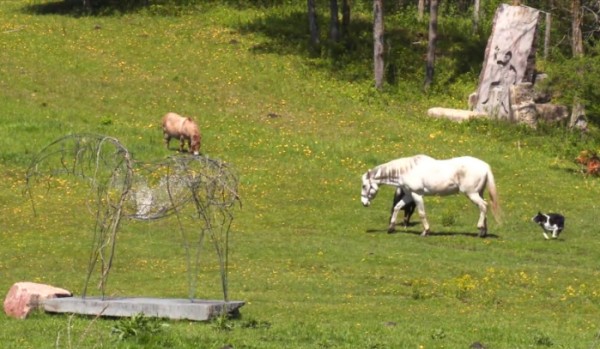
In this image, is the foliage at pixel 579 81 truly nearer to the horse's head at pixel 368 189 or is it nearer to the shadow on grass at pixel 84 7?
the horse's head at pixel 368 189

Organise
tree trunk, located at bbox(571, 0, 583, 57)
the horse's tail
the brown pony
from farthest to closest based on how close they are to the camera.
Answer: tree trunk, located at bbox(571, 0, 583, 57), the brown pony, the horse's tail

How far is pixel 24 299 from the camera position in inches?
830

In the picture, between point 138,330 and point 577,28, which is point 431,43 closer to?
point 577,28

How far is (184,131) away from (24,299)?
77.9ft

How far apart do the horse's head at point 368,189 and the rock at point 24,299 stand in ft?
54.6

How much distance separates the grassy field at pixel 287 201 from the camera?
21016 mm

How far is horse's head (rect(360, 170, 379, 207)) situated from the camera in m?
36.8

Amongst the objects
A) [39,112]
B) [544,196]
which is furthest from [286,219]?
[39,112]

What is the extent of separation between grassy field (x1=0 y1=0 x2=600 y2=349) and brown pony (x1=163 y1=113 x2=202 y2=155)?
722 mm

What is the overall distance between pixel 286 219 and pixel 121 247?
260 inches

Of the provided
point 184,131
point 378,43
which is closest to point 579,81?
point 378,43

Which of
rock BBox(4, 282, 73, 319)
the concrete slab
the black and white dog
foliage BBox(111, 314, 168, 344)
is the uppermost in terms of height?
foliage BBox(111, 314, 168, 344)

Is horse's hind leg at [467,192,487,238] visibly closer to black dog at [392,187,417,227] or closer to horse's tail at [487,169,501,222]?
horse's tail at [487,169,501,222]

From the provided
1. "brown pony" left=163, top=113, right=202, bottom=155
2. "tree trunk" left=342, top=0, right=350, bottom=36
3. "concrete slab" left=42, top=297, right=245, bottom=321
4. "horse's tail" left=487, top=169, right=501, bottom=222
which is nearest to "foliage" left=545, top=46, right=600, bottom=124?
"horse's tail" left=487, top=169, right=501, bottom=222
